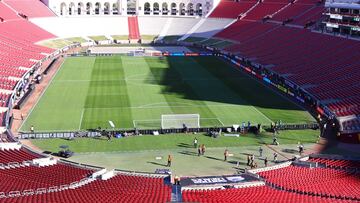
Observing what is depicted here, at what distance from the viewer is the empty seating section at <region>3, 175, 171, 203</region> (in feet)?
82.7

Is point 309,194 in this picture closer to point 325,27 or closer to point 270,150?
point 270,150

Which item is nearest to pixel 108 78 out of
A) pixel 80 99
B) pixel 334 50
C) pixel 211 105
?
pixel 80 99

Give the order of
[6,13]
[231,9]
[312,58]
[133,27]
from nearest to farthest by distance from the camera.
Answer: [312,58], [6,13], [133,27], [231,9]

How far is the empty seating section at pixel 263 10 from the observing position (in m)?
106

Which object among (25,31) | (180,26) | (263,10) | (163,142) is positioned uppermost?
(263,10)

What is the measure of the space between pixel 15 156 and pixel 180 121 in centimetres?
1727

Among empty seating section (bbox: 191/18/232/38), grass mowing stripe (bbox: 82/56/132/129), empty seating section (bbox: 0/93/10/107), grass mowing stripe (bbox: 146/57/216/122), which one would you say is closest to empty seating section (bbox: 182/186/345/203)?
grass mowing stripe (bbox: 82/56/132/129)

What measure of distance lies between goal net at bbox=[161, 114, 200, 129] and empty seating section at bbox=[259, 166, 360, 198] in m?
14.3

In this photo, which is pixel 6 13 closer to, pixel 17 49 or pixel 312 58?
pixel 17 49

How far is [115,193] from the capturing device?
26641 millimetres

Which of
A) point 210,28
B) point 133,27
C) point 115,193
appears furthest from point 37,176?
point 133,27

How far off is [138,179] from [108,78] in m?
40.7

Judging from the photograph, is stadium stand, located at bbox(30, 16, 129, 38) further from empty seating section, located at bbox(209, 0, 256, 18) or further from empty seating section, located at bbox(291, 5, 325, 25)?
empty seating section, located at bbox(291, 5, 325, 25)

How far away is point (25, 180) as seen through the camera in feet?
97.9
